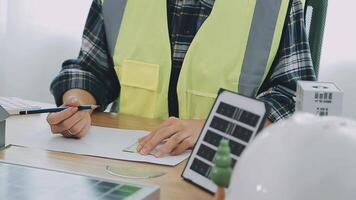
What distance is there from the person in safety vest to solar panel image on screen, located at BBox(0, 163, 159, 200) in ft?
1.64

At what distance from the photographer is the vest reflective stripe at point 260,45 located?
53.8 inches

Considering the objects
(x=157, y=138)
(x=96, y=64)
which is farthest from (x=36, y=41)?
(x=157, y=138)

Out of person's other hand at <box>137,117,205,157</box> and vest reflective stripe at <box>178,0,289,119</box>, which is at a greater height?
vest reflective stripe at <box>178,0,289,119</box>

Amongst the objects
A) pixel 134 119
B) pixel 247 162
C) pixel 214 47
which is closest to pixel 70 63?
pixel 134 119

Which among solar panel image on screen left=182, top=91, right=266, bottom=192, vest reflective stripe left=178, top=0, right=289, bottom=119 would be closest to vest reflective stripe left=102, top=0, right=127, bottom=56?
vest reflective stripe left=178, top=0, right=289, bottom=119

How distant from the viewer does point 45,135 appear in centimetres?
113

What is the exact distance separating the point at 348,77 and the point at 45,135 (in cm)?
127

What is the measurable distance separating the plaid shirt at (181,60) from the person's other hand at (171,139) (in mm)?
249

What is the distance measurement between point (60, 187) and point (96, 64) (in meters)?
0.76

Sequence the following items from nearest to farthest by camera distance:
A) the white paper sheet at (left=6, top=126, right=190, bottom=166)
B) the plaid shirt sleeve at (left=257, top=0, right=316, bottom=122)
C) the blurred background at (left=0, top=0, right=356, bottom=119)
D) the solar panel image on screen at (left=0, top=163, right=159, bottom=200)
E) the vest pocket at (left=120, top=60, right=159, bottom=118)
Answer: the solar panel image on screen at (left=0, top=163, right=159, bottom=200), the white paper sheet at (left=6, top=126, right=190, bottom=166), the plaid shirt sleeve at (left=257, top=0, right=316, bottom=122), the vest pocket at (left=120, top=60, right=159, bottom=118), the blurred background at (left=0, top=0, right=356, bottom=119)

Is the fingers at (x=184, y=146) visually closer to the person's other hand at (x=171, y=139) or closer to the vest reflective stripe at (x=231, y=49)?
the person's other hand at (x=171, y=139)

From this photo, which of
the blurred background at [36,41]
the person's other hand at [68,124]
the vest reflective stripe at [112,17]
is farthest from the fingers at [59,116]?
the blurred background at [36,41]

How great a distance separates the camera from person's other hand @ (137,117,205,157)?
1.04 metres

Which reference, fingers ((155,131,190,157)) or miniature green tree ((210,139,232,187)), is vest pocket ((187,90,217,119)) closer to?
fingers ((155,131,190,157))
